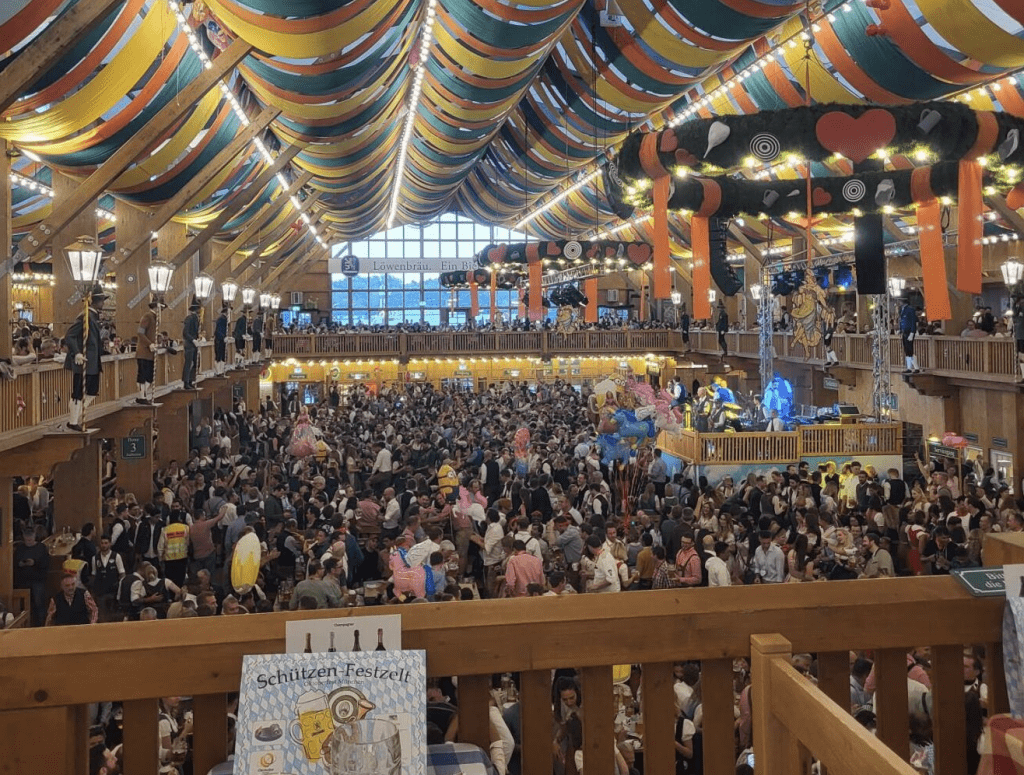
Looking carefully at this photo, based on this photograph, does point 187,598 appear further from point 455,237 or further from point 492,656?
point 455,237

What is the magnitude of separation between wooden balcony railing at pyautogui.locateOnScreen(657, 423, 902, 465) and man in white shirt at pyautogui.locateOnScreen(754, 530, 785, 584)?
22.9 feet

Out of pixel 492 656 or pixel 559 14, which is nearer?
pixel 492 656

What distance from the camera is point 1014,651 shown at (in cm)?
152

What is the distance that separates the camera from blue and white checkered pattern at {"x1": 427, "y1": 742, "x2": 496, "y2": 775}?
146 centimetres

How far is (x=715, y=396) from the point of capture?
1598 cm

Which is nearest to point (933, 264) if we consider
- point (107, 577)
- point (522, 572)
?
point (522, 572)

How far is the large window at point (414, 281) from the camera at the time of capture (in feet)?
136

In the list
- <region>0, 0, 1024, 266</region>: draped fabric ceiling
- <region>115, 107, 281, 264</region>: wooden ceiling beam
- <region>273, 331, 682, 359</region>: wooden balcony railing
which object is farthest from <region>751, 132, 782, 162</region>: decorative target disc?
<region>273, 331, 682, 359</region>: wooden balcony railing

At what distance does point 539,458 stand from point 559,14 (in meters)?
5.73

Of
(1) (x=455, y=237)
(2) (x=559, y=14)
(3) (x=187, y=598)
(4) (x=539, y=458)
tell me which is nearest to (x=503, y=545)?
(3) (x=187, y=598)

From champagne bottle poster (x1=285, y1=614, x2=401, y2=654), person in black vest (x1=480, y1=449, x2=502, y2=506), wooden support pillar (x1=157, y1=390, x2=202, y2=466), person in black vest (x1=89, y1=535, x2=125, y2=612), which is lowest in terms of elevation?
person in black vest (x1=89, y1=535, x2=125, y2=612)

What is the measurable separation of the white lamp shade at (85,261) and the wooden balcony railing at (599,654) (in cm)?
660

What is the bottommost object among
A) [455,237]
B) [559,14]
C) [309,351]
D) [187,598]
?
[187,598]

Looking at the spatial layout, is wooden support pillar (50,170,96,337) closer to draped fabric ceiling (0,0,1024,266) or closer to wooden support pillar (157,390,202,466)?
draped fabric ceiling (0,0,1024,266)
